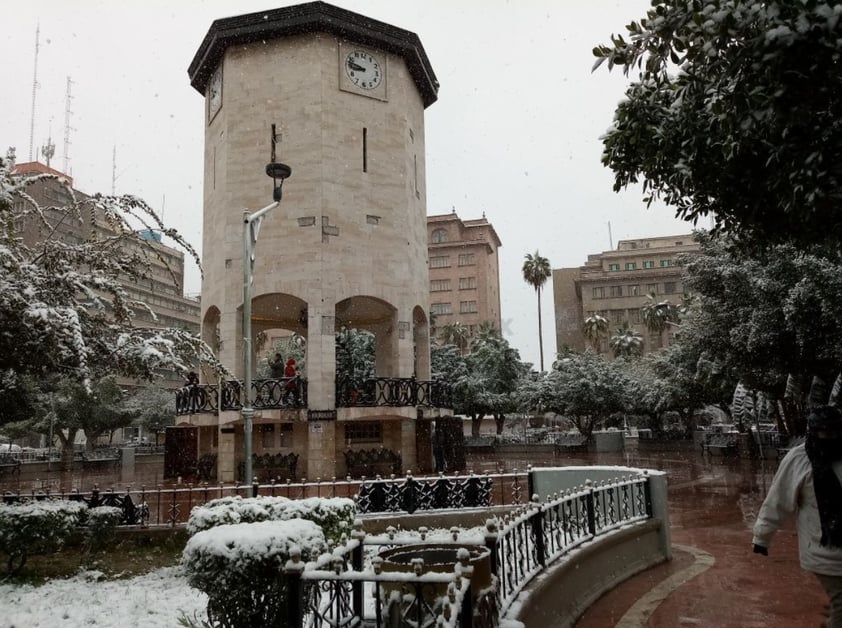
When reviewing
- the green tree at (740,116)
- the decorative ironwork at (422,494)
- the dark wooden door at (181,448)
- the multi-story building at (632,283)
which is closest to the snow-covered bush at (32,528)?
the decorative ironwork at (422,494)

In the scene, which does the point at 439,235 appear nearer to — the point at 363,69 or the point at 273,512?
the point at 363,69

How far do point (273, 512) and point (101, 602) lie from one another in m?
2.41

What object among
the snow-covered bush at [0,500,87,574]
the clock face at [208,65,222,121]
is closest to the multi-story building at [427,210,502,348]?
the clock face at [208,65,222,121]

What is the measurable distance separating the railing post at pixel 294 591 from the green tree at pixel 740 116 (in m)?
4.56

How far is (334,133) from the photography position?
23.3m

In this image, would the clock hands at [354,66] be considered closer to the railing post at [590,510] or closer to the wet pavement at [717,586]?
the wet pavement at [717,586]

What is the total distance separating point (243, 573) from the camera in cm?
585

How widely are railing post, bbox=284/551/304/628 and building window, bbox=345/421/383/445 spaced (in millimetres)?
18998

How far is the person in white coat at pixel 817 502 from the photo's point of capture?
462 centimetres

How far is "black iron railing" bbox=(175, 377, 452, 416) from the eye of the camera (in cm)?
2170

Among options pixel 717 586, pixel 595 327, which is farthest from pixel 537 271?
pixel 717 586

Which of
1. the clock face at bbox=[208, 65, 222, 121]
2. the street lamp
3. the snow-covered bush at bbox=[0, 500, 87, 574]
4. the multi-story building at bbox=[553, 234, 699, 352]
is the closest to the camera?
the snow-covered bush at bbox=[0, 500, 87, 574]

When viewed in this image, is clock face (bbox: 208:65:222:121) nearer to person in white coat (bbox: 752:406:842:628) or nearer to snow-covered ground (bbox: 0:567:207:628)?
snow-covered ground (bbox: 0:567:207:628)

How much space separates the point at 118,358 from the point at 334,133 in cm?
1350
